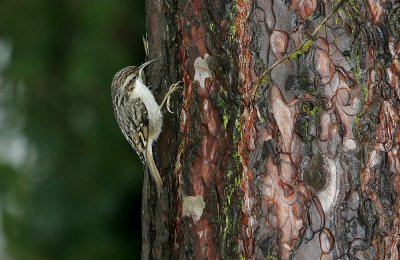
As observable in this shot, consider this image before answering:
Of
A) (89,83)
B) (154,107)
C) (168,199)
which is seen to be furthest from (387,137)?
(89,83)

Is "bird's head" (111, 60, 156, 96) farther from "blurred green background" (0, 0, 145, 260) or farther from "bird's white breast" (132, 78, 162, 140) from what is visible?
"blurred green background" (0, 0, 145, 260)

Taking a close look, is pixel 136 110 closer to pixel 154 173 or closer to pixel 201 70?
pixel 154 173

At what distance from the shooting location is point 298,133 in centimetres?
240

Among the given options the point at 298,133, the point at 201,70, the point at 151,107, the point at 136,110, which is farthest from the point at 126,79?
the point at 298,133

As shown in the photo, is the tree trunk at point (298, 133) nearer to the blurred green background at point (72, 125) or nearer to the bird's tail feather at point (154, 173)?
the bird's tail feather at point (154, 173)

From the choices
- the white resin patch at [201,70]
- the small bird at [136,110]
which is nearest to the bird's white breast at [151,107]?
the small bird at [136,110]

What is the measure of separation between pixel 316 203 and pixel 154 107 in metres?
0.93

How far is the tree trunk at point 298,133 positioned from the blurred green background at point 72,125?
1.84 metres

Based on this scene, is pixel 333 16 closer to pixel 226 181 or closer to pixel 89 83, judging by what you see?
pixel 226 181

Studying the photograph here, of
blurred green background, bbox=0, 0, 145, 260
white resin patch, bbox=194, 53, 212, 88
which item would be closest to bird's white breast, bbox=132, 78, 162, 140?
white resin patch, bbox=194, 53, 212, 88

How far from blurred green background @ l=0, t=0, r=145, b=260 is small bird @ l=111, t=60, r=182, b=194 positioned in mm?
342

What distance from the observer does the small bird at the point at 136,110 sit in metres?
3.22

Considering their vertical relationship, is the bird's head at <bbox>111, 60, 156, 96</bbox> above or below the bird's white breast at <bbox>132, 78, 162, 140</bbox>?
above

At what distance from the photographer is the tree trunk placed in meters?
2.37
